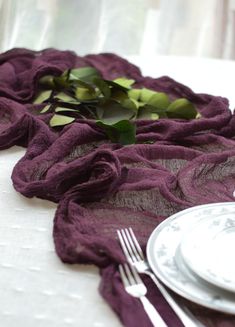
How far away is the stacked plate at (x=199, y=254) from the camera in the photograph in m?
0.47

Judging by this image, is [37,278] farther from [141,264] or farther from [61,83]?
[61,83]

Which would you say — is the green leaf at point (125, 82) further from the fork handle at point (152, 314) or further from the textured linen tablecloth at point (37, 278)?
the fork handle at point (152, 314)

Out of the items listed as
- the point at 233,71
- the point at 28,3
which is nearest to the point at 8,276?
the point at 233,71

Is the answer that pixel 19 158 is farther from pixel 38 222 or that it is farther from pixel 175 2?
pixel 175 2

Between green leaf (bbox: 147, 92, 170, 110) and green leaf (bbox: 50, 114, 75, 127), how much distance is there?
141mm

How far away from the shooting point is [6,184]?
0.69 meters

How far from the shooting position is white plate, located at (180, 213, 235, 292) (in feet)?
1.59

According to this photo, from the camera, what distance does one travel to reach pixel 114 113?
0.86 meters

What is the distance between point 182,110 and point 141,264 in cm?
39

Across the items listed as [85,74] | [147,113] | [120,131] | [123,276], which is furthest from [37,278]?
[85,74]

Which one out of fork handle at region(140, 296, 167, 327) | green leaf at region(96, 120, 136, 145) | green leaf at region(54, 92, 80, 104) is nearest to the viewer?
fork handle at region(140, 296, 167, 327)

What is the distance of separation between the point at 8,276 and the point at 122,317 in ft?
0.39

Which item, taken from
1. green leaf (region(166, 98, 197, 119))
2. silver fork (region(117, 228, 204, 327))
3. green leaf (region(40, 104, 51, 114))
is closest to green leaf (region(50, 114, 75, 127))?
green leaf (region(40, 104, 51, 114))

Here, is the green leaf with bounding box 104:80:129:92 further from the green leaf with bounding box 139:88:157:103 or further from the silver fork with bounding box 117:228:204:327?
the silver fork with bounding box 117:228:204:327
